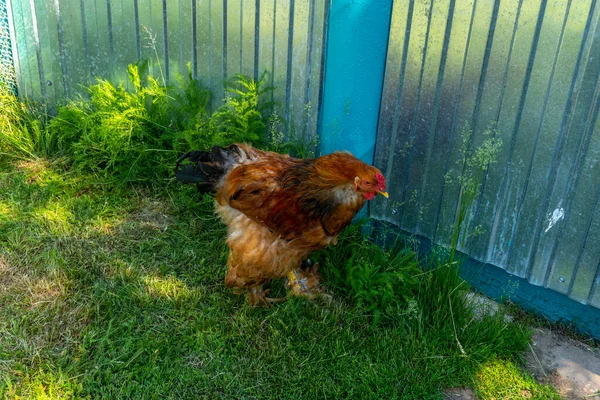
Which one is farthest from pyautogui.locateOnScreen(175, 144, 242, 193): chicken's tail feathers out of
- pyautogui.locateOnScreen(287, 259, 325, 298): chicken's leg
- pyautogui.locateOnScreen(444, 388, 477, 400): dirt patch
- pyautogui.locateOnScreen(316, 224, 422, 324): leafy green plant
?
pyautogui.locateOnScreen(444, 388, 477, 400): dirt patch

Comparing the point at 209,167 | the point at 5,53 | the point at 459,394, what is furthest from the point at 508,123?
the point at 5,53

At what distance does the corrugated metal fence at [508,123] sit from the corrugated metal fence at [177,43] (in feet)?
2.49

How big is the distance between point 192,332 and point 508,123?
242 cm

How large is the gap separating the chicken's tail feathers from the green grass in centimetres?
67

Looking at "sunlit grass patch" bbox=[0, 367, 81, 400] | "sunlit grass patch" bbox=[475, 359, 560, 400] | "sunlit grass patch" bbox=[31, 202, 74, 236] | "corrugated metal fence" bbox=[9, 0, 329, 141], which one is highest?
"corrugated metal fence" bbox=[9, 0, 329, 141]

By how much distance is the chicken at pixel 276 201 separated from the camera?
3.27m

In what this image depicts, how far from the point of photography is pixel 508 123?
3.42m

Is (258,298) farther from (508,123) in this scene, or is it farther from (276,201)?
(508,123)

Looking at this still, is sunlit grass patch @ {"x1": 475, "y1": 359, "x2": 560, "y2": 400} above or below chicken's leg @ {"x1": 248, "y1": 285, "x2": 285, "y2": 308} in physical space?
below

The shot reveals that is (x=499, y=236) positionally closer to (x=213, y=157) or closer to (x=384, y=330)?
(x=384, y=330)

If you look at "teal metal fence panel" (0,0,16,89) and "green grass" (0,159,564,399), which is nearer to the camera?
"green grass" (0,159,564,399)

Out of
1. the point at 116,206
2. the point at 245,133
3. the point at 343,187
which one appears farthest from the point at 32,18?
the point at 343,187

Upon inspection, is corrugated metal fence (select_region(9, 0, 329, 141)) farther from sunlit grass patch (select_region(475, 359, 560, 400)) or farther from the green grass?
sunlit grass patch (select_region(475, 359, 560, 400))

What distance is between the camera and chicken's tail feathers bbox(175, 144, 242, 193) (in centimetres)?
375
